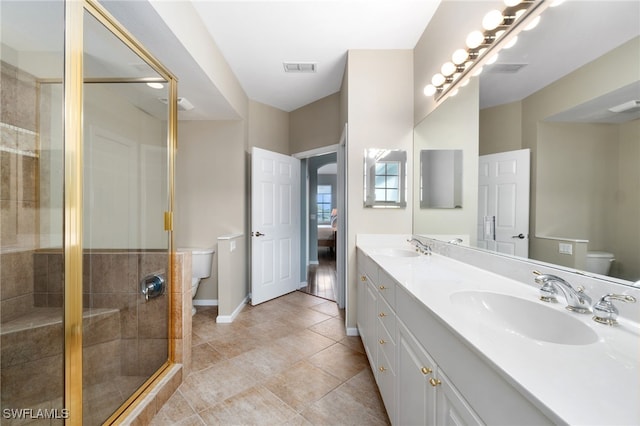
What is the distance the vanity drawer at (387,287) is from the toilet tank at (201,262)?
2164 mm

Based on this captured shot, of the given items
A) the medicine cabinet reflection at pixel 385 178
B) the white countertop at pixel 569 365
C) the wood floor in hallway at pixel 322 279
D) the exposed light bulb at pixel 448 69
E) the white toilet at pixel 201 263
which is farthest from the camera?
the wood floor in hallway at pixel 322 279

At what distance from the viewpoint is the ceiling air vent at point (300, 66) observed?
2523 mm

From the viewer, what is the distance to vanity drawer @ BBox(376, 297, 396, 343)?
1.25 metres

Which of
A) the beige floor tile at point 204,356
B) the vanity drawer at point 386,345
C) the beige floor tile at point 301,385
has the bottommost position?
the beige floor tile at point 204,356

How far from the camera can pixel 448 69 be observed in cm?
166

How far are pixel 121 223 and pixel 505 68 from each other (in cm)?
249

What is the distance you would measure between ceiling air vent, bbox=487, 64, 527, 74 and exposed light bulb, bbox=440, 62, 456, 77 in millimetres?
303

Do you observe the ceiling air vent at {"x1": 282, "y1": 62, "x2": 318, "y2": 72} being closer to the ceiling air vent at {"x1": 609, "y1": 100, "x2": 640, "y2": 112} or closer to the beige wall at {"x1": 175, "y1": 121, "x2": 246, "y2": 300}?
the beige wall at {"x1": 175, "y1": 121, "x2": 246, "y2": 300}

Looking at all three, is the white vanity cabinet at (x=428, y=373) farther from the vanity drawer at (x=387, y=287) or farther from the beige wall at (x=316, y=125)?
the beige wall at (x=316, y=125)

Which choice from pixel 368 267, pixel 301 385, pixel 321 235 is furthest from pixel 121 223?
pixel 321 235

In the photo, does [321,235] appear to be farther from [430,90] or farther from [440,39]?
[440,39]

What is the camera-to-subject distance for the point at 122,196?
5.58 feet

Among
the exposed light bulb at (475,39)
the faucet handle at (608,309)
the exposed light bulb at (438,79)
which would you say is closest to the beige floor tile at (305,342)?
the faucet handle at (608,309)

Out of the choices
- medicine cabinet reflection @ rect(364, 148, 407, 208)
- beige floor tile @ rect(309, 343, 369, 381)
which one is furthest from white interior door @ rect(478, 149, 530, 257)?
beige floor tile @ rect(309, 343, 369, 381)
